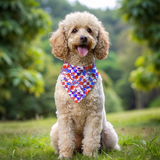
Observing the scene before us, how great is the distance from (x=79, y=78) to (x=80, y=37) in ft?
1.97

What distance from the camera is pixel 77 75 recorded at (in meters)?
3.12

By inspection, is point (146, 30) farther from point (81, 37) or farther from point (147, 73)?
point (81, 37)

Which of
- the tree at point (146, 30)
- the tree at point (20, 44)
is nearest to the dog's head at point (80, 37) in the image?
the tree at point (20, 44)

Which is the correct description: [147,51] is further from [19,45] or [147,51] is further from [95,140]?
[95,140]

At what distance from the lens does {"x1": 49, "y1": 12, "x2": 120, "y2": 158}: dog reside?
2953 millimetres

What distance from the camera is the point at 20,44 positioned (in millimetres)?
8156

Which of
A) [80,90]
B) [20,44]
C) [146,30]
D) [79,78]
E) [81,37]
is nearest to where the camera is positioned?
[81,37]

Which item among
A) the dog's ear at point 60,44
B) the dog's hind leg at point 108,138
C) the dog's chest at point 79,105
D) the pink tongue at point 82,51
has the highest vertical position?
the dog's ear at point 60,44

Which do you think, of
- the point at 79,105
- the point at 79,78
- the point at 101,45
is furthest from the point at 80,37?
the point at 79,105

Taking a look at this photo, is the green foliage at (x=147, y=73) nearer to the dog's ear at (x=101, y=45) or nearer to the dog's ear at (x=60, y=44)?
the dog's ear at (x=101, y=45)

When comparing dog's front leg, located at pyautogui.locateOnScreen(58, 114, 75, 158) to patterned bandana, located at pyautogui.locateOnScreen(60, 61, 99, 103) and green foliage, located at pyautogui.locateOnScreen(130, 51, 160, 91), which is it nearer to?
patterned bandana, located at pyautogui.locateOnScreen(60, 61, 99, 103)

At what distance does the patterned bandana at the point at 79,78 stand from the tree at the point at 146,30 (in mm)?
4099

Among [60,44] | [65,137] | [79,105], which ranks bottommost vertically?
[65,137]

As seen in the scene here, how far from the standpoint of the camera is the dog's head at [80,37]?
2.96m
